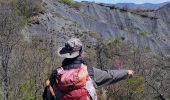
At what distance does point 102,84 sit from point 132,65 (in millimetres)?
30450

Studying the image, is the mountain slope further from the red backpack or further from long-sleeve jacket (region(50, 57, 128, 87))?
the red backpack

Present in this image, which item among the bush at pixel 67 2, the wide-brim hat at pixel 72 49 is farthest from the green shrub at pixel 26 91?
the bush at pixel 67 2

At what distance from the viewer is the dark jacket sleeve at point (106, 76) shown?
4953mm

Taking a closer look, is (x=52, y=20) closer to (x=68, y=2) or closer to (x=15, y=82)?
(x=68, y=2)

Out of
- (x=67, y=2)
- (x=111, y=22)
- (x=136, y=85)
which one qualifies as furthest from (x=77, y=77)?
Result: (x=111, y=22)

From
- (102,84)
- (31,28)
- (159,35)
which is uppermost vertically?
(102,84)

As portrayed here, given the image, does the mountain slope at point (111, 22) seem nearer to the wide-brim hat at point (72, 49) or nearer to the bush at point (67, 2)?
the bush at point (67, 2)

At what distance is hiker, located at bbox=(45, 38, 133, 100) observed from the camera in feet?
15.9

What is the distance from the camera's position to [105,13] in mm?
69812

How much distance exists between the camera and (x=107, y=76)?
196 inches

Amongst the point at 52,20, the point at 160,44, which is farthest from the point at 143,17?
the point at 52,20

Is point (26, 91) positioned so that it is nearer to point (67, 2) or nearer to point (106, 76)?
point (106, 76)

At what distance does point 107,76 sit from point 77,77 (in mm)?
308

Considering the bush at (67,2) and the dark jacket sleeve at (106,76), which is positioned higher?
the dark jacket sleeve at (106,76)
